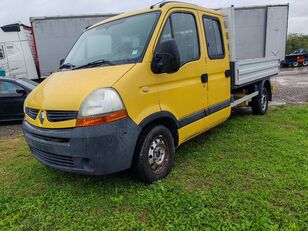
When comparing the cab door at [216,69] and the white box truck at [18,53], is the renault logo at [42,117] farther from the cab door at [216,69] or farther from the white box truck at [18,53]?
the white box truck at [18,53]

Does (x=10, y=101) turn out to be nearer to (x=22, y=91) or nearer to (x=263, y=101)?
(x=22, y=91)

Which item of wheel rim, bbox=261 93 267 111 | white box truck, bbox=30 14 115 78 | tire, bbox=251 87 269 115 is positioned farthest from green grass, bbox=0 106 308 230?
white box truck, bbox=30 14 115 78

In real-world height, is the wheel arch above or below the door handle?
below

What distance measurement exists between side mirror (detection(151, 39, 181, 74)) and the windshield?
188 millimetres

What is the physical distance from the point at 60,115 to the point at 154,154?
1198mm

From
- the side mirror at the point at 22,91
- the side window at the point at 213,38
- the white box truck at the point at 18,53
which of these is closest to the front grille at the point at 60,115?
the side window at the point at 213,38

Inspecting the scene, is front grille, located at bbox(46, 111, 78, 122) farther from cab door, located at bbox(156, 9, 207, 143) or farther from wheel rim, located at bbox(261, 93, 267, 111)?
wheel rim, located at bbox(261, 93, 267, 111)

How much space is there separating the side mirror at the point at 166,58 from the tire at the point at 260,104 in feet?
13.1

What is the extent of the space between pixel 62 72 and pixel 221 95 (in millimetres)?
2556

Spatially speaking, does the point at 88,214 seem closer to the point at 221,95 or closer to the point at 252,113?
the point at 221,95

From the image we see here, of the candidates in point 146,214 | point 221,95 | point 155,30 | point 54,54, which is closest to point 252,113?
point 221,95

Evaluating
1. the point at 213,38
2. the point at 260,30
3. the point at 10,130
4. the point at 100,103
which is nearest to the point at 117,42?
the point at 100,103

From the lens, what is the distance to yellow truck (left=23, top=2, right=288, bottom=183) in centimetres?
285

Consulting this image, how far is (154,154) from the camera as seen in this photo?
11.1 ft
